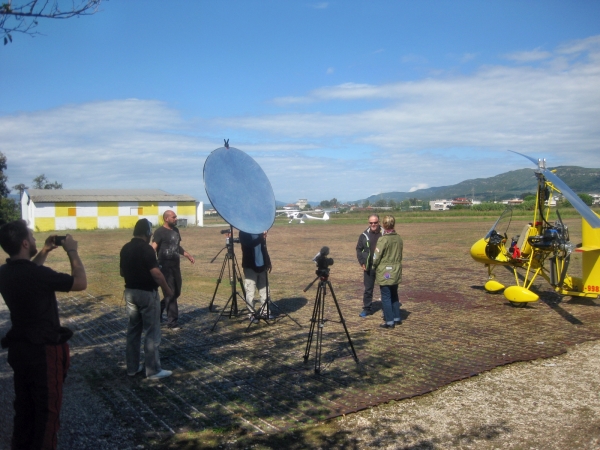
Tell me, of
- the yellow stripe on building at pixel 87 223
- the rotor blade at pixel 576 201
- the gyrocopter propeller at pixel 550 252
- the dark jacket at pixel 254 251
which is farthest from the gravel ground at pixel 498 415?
the yellow stripe on building at pixel 87 223

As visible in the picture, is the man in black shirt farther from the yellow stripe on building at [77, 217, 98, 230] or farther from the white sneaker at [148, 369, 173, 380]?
the yellow stripe on building at [77, 217, 98, 230]

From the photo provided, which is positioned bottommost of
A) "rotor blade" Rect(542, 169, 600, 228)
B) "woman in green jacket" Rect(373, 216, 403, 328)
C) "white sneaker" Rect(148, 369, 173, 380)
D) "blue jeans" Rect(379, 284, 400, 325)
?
"white sneaker" Rect(148, 369, 173, 380)

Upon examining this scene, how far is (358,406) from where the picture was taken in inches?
215

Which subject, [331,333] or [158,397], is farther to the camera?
[331,333]

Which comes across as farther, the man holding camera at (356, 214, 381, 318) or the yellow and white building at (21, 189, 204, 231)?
the yellow and white building at (21, 189, 204, 231)

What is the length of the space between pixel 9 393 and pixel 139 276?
191 cm

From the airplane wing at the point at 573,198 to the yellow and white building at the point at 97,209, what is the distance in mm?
45277

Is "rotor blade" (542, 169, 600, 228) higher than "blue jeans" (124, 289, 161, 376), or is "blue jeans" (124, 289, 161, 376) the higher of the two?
"rotor blade" (542, 169, 600, 228)

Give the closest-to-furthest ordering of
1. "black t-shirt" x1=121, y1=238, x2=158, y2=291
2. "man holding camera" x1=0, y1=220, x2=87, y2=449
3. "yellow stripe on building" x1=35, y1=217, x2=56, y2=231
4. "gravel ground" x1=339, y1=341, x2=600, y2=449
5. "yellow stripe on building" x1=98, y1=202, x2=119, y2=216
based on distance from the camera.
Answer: "man holding camera" x1=0, y1=220, x2=87, y2=449 → "gravel ground" x1=339, y1=341, x2=600, y2=449 → "black t-shirt" x1=121, y1=238, x2=158, y2=291 → "yellow stripe on building" x1=35, y1=217, x2=56, y2=231 → "yellow stripe on building" x1=98, y1=202, x2=119, y2=216

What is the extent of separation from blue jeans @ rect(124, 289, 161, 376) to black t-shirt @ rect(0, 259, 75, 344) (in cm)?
259

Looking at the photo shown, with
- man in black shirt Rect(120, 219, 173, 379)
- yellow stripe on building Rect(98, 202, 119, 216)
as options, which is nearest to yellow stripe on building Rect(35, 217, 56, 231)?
yellow stripe on building Rect(98, 202, 119, 216)

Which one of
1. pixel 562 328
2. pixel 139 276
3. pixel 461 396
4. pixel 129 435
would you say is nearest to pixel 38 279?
pixel 129 435

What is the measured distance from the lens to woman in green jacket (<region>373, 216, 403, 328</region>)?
8.64 m

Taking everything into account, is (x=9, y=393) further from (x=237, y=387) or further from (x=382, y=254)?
(x=382, y=254)
